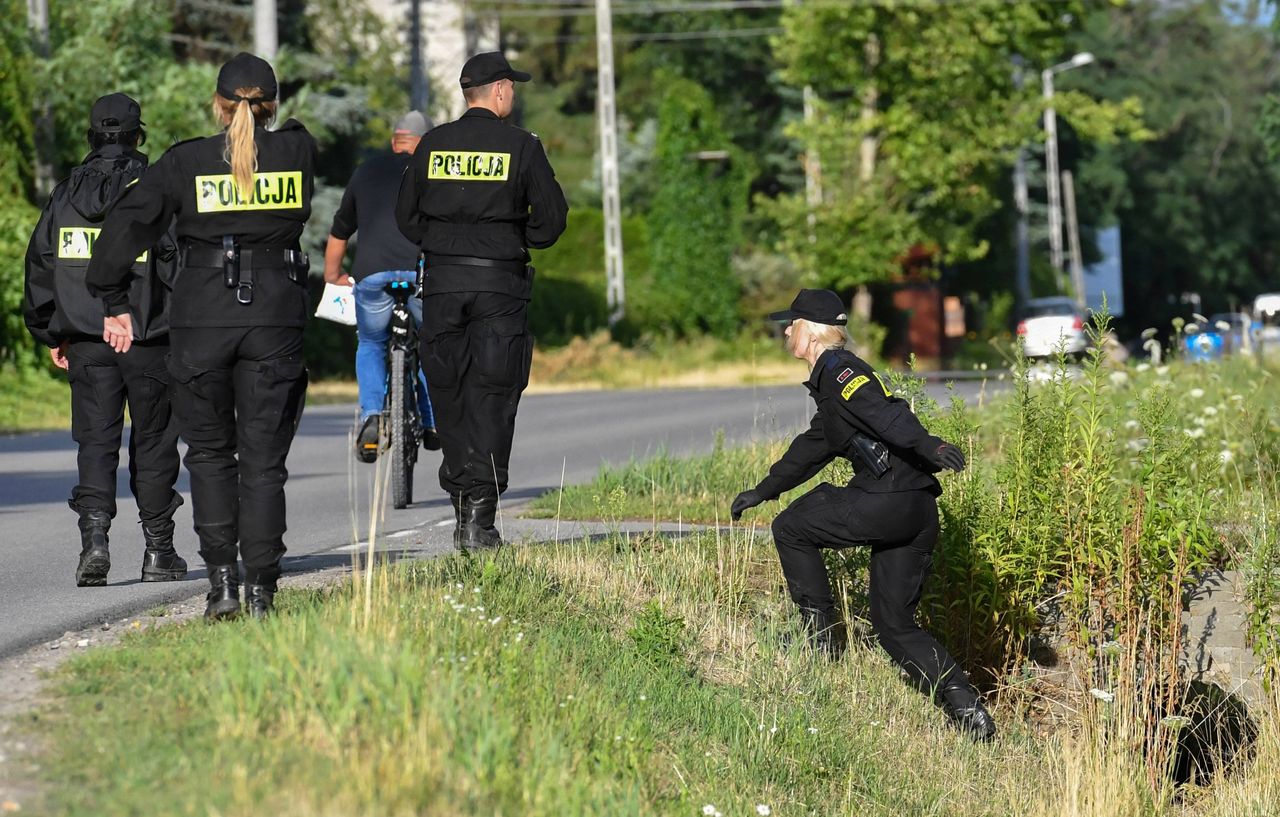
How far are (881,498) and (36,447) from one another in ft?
36.2

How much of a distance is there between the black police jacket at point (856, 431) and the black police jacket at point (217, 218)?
6.79 ft

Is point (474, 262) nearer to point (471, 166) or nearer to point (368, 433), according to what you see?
point (471, 166)

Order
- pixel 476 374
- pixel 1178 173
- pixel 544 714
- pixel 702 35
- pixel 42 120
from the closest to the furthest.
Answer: pixel 544 714, pixel 476 374, pixel 42 120, pixel 702 35, pixel 1178 173

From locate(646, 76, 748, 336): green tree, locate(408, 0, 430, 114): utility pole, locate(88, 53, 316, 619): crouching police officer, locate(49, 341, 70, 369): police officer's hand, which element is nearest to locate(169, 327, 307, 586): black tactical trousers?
locate(88, 53, 316, 619): crouching police officer

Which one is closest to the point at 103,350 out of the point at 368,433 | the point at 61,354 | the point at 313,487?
the point at 61,354

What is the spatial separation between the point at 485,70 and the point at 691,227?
33.2m

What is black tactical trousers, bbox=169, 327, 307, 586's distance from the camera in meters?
6.67

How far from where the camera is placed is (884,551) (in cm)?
790

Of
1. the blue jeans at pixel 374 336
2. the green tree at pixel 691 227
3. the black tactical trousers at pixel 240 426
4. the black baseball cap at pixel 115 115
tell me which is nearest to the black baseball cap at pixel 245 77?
the black tactical trousers at pixel 240 426

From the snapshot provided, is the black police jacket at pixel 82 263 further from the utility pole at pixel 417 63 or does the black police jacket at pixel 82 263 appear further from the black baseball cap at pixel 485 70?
the utility pole at pixel 417 63

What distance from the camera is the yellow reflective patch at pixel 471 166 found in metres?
8.13

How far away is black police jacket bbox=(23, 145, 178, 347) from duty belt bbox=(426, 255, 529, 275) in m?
1.08

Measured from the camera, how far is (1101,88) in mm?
68875

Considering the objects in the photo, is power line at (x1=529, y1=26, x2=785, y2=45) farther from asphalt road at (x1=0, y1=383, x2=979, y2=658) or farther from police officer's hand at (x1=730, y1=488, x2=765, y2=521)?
police officer's hand at (x1=730, y1=488, x2=765, y2=521)
